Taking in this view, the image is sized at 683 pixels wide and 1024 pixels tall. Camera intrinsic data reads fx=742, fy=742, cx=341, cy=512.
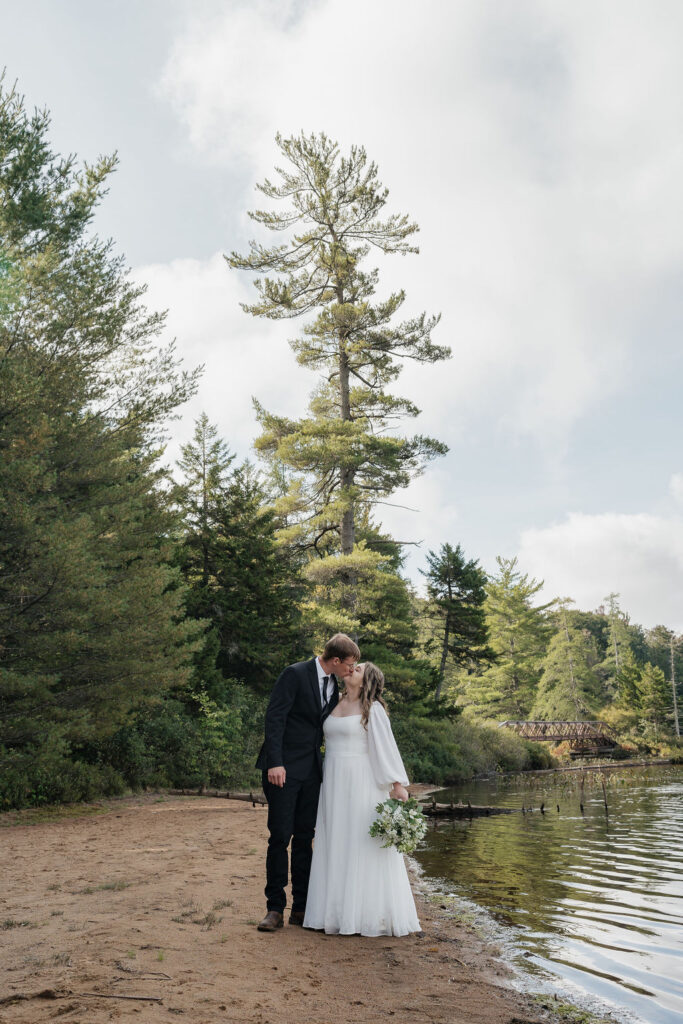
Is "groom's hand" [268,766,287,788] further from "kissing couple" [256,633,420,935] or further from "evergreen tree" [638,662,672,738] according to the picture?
"evergreen tree" [638,662,672,738]

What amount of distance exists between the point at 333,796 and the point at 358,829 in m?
0.30

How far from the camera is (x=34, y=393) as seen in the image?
560 inches

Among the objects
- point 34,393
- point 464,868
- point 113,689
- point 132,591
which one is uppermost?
point 34,393

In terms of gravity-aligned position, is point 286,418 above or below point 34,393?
above

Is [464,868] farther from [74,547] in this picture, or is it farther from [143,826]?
[74,547]

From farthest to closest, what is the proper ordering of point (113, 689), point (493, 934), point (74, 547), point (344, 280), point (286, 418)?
point (344, 280), point (286, 418), point (113, 689), point (74, 547), point (493, 934)

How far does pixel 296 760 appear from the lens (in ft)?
18.8

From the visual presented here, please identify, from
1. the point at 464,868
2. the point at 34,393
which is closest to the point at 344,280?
the point at 34,393

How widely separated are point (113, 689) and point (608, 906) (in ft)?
35.3

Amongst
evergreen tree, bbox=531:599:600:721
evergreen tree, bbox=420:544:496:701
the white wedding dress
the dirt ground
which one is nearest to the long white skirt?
the white wedding dress

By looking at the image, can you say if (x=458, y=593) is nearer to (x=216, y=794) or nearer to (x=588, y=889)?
(x=216, y=794)

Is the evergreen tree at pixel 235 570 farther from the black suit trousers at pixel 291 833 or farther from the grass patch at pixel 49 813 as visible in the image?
the black suit trousers at pixel 291 833

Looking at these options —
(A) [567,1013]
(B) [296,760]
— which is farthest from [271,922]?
(A) [567,1013]

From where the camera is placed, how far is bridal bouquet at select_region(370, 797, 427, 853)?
5355mm
